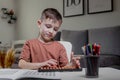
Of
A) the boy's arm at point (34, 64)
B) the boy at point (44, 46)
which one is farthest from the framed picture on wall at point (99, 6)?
the boy's arm at point (34, 64)

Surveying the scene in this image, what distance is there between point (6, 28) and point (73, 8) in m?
1.49

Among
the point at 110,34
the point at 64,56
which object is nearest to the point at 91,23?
the point at 110,34

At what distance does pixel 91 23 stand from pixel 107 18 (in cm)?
29

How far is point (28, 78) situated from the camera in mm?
728

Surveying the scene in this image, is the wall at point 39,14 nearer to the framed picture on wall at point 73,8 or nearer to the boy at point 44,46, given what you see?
the framed picture on wall at point 73,8

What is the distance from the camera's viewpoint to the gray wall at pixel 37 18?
3.50m

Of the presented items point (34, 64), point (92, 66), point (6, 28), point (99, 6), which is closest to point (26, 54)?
point (34, 64)

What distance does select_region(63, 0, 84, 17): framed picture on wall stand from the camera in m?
3.81

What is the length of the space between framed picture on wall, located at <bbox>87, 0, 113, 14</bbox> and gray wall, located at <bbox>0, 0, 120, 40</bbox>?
6 centimetres

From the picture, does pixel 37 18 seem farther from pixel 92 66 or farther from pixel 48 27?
pixel 92 66

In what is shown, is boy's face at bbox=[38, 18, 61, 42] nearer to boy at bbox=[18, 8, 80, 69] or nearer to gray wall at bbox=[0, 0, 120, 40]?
boy at bbox=[18, 8, 80, 69]

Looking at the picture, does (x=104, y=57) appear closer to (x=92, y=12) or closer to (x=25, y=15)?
(x=92, y=12)

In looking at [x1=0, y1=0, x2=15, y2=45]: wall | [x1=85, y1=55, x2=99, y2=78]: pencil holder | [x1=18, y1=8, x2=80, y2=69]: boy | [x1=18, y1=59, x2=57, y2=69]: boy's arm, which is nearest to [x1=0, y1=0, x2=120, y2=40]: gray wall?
[x1=0, y1=0, x2=15, y2=45]: wall

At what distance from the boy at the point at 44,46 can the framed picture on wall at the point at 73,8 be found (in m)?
2.64
